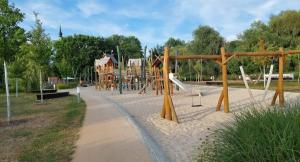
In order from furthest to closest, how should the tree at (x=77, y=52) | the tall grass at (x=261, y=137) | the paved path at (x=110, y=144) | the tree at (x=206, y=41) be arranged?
1. the tree at (x=77, y=52)
2. the tree at (x=206, y=41)
3. the paved path at (x=110, y=144)
4. the tall grass at (x=261, y=137)

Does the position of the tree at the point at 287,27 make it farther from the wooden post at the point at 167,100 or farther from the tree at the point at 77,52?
the wooden post at the point at 167,100

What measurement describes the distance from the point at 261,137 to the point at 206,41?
6022 cm

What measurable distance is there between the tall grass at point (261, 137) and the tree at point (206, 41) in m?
57.7

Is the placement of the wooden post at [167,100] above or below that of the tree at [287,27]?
below

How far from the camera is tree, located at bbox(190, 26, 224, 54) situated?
207 feet

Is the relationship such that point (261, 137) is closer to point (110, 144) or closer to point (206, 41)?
point (110, 144)

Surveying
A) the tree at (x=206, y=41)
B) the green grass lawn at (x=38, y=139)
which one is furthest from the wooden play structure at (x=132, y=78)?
the green grass lawn at (x=38, y=139)

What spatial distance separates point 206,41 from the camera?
210ft

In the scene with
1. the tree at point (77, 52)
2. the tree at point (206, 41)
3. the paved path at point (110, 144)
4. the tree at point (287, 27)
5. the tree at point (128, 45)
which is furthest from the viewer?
the tree at point (128, 45)

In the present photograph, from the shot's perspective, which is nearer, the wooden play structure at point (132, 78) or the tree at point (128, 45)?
the wooden play structure at point (132, 78)

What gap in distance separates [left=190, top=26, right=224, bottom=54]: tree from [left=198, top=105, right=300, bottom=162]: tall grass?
57659 millimetres

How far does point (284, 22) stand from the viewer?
56.4 m

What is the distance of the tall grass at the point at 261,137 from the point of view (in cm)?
440

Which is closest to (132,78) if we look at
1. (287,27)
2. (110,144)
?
(287,27)
